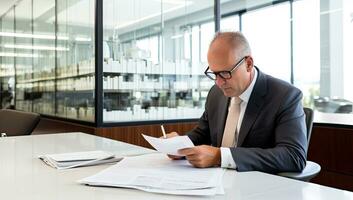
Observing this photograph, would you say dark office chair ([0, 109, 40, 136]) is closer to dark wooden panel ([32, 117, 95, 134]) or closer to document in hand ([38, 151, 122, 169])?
dark wooden panel ([32, 117, 95, 134])

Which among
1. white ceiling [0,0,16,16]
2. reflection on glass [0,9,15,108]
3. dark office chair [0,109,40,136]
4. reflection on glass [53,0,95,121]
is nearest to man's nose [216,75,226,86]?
dark office chair [0,109,40,136]

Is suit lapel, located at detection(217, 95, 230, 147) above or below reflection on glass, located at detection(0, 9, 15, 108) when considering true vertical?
below

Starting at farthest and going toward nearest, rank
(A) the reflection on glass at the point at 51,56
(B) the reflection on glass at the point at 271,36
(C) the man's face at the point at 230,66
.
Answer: (B) the reflection on glass at the point at 271,36
(A) the reflection on glass at the point at 51,56
(C) the man's face at the point at 230,66

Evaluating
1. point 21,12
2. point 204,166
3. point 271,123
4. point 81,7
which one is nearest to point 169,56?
point 81,7

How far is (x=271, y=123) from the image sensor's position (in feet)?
5.08

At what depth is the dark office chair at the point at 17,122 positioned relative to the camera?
8.14 feet

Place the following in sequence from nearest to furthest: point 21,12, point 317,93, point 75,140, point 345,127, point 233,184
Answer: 1. point 233,184
2. point 75,140
3. point 345,127
4. point 317,93
5. point 21,12

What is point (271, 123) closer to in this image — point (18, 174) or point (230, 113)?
point (230, 113)

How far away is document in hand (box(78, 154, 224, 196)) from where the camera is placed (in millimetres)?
971

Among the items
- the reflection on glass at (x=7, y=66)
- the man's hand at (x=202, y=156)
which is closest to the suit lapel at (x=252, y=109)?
the man's hand at (x=202, y=156)

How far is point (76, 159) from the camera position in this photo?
1.37 m

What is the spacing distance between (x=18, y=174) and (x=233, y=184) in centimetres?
68

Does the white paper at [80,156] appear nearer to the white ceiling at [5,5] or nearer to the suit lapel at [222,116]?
the suit lapel at [222,116]

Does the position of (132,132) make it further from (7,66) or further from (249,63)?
(7,66)
